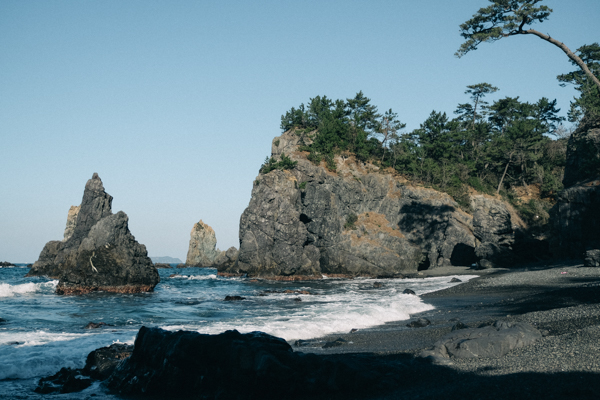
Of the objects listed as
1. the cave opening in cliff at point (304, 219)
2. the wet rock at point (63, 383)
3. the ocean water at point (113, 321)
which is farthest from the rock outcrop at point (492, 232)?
the wet rock at point (63, 383)

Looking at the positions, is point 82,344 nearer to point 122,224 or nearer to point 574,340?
point 574,340

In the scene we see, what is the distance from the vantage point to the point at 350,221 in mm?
52219

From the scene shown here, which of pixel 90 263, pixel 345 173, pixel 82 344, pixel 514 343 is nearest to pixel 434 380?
pixel 514 343

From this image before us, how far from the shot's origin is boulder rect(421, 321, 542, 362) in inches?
269

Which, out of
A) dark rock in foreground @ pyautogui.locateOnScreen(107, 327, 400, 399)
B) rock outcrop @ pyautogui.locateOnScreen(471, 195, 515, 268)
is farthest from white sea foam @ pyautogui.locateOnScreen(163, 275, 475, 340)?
rock outcrop @ pyautogui.locateOnScreen(471, 195, 515, 268)

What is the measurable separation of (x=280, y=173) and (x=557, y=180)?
38.3 metres

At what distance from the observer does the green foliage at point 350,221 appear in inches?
2020

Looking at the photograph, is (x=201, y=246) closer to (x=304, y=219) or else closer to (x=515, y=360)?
(x=304, y=219)

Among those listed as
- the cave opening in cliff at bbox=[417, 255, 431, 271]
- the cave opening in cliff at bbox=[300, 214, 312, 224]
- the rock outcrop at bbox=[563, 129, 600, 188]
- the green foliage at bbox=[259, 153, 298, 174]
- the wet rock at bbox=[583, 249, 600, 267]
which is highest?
the green foliage at bbox=[259, 153, 298, 174]

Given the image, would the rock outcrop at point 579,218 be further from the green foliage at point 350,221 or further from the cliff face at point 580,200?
the green foliage at point 350,221

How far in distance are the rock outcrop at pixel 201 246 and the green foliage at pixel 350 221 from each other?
223 feet

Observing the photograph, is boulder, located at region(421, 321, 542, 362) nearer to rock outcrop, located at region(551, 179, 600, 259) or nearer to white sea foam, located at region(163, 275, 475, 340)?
white sea foam, located at region(163, 275, 475, 340)

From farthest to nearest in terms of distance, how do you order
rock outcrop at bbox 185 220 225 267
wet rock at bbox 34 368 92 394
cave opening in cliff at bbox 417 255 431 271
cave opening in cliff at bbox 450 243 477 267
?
rock outcrop at bbox 185 220 225 267 → cave opening in cliff at bbox 417 255 431 271 → cave opening in cliff at bbox 450 243 477 267 → wet rock at bbox 34 368 92 394

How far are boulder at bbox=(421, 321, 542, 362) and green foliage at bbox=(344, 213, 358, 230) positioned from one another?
43.6 m
